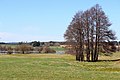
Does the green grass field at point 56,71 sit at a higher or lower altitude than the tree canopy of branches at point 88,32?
lower

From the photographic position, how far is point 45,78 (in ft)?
90.6

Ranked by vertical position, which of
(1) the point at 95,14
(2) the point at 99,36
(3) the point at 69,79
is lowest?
(3) the point at 69,79

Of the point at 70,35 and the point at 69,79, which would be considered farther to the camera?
the point at 70,35

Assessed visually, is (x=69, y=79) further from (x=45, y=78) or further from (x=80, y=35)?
(x=80, y=35)

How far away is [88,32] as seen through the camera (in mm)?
81125

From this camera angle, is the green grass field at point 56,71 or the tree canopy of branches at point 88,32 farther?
the tree canopy of branches at point 88,32

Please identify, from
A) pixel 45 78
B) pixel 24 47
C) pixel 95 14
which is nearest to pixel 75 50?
pixel 95 14

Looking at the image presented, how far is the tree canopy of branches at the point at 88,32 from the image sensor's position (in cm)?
7881

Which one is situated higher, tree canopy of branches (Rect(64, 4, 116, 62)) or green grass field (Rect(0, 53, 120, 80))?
tree canopy of branches (Rect(64, 4, 116, 62))

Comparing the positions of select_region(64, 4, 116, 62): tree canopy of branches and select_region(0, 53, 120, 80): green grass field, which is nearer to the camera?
select_region(0, 53, 120, 80): green grass field

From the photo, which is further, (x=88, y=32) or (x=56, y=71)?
(x=88, y=32)

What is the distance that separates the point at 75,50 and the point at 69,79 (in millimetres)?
54201

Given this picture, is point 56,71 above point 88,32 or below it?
below

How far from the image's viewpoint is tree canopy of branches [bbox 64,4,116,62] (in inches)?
3103
